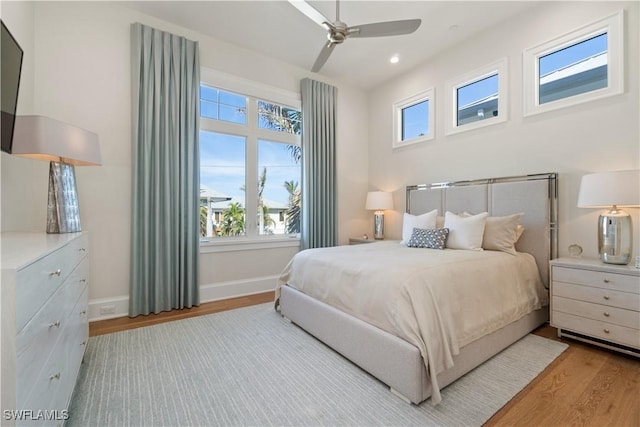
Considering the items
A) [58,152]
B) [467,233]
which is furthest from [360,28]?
[58,152]

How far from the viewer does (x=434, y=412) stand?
158 centimetres

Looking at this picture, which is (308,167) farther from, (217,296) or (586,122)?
(586,122)

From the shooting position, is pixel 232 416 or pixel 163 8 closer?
pixel 232 416

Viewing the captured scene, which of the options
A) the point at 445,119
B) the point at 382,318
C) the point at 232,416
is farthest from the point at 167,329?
the point at 445,119

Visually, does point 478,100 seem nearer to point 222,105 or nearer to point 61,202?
point 222,105

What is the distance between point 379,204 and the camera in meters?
4.52

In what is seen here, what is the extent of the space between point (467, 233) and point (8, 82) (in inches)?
144

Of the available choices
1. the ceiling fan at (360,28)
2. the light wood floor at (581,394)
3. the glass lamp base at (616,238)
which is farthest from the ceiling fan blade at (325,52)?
the light wood floor at (581,394)

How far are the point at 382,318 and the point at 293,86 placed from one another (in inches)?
144

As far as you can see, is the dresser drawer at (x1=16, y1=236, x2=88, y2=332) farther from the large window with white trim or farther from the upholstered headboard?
the upholstered headboard

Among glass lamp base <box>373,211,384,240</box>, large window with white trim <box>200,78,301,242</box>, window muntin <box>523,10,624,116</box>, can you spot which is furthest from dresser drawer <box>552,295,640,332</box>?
large window with white trim <box>200,78,301,242</box>

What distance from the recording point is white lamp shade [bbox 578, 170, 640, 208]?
84.0 inches

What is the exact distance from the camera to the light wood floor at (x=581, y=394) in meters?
1.53

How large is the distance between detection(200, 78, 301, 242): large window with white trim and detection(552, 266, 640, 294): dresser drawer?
316cm
